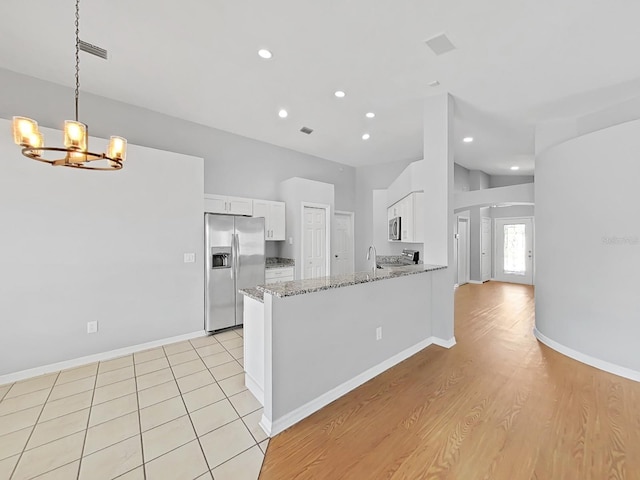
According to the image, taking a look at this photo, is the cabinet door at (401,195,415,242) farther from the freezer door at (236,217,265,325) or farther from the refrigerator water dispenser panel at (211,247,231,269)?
the refrigerator water dispenser panel at (211,247,231,269)

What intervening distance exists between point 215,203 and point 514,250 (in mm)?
8354

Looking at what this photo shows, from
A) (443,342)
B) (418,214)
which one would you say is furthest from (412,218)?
(443,342)

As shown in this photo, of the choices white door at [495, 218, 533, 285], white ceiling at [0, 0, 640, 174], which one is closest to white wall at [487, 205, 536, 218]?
white door at [495, 218, 533, 285]

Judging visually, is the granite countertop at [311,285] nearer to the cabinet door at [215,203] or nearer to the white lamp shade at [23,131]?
the white lamp shade at [23,131]

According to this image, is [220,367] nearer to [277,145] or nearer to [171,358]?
[171,358]

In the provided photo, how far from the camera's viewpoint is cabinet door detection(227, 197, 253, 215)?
476 centimetres

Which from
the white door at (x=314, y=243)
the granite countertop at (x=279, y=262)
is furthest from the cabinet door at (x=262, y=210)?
the white door at (x=314, y=243)

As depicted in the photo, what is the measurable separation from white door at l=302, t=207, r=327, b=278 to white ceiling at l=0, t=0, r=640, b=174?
6.42 ft

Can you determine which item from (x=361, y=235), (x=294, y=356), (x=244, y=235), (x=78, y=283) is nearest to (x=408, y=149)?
(x=361, y=235)

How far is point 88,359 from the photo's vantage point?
3105mm

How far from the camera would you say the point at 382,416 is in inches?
83.9

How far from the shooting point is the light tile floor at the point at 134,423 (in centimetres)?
167

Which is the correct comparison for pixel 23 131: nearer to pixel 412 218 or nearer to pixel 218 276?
pixel 218 276

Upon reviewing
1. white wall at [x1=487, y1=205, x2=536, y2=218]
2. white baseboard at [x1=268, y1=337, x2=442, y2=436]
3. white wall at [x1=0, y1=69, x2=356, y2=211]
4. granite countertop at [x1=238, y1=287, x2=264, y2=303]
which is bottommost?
white baseboard at [x1=268, y1=337, x2=442, y2=436]
